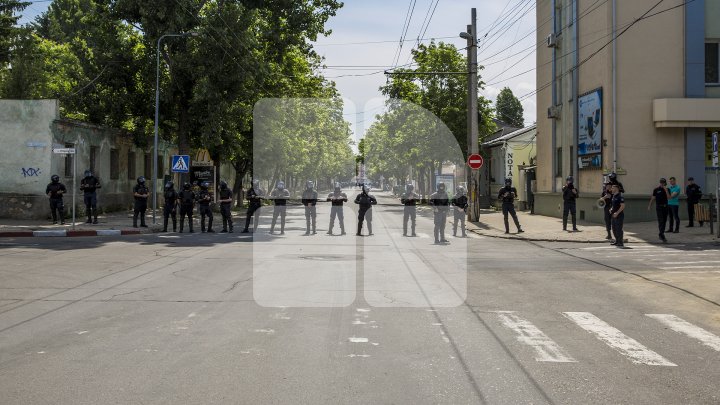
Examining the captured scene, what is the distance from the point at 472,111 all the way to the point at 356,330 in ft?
71.0

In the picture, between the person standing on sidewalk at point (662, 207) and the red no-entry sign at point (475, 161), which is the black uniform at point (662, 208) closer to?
the person standing on sidewalk at point (662, 207)

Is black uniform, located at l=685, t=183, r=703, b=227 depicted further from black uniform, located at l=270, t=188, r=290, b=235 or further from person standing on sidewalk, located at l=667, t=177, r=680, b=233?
black uniform, located at l=270, t=188, r=290, b=235

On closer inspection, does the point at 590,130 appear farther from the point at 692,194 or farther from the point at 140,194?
the point at 140,194

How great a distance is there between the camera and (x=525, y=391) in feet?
16.8

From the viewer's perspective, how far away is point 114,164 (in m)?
34.2

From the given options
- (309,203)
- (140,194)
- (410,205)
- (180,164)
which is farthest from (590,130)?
(140,194)

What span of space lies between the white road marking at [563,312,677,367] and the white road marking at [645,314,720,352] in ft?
2.42

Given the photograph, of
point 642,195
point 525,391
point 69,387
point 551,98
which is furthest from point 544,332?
point 551,98

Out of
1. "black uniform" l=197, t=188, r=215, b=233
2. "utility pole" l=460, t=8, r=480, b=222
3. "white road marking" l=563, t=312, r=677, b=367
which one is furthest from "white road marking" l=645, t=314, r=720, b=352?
"utility pole" l=460, t=8, r=480, b=222

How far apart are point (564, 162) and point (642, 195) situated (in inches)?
254

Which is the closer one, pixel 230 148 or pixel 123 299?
pixel 123 299

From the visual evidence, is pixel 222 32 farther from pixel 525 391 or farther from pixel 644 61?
pixel 525 391

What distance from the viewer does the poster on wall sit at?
2578 cm

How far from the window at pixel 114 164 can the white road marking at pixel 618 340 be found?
29747 millimetres
